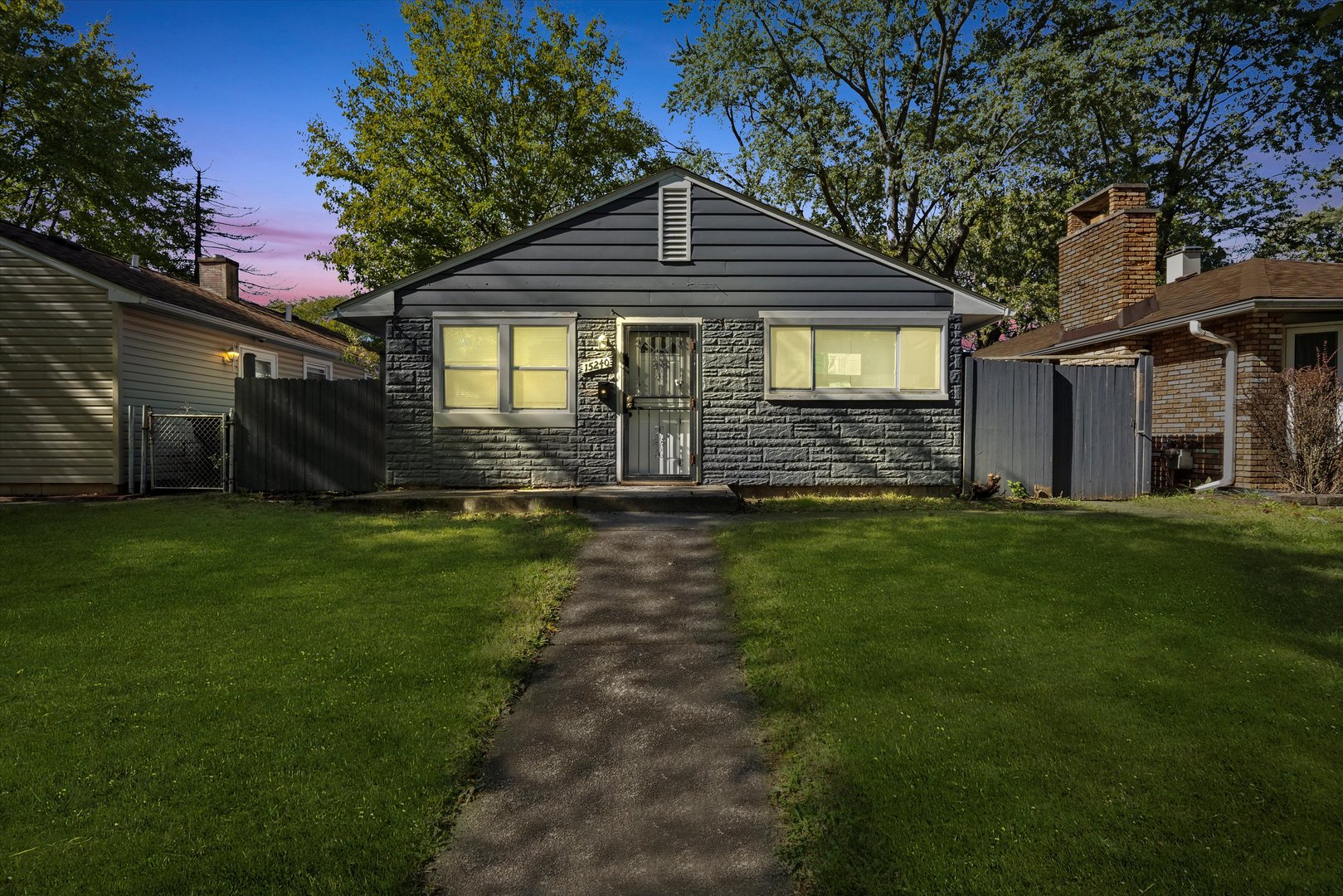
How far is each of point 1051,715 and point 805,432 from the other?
294 inches

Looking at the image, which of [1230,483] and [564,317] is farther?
[1230,483]

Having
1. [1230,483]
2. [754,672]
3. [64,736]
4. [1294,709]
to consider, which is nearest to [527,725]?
[754,672]

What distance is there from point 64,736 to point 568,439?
7.75m

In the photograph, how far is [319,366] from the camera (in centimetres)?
2219

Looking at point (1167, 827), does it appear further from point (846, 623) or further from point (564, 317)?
point (564, 317)

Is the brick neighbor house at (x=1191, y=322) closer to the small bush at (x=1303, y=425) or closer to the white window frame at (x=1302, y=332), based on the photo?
the white window frame at (x=1302, y=332)

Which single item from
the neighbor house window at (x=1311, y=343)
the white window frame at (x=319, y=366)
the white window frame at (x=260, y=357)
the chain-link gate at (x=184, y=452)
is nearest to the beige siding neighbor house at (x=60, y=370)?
the chain-link gate at (x=184, y=452)

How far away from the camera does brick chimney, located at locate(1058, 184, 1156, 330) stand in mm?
14594

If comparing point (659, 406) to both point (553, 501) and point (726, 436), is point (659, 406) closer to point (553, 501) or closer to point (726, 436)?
point (726, 436)

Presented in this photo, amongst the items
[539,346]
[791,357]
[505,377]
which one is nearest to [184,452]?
[505,377]

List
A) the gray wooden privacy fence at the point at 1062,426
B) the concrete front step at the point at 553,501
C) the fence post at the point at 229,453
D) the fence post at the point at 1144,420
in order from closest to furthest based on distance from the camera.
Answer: the concrete front step at the point at 553,501, the gray wooden privacy fence at the point at 1062,426, the fence post at the point at 1144,420, the fence post at the point at 229,453

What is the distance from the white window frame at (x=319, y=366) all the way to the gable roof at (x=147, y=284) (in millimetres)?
475

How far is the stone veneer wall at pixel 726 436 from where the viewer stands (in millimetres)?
10742

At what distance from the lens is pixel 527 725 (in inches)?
142
